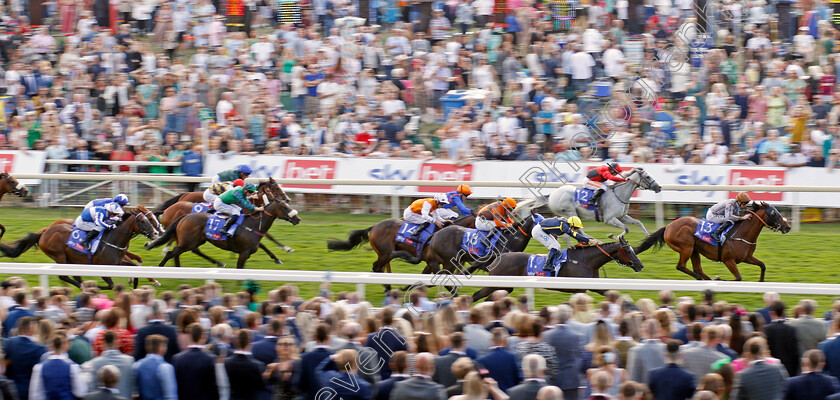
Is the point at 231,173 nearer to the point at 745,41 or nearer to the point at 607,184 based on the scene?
the point at 607,184

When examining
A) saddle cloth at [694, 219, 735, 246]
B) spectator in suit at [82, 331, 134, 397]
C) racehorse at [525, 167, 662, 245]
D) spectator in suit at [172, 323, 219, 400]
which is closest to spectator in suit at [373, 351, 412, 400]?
spectator in suit at [172, 323, 219, 400]

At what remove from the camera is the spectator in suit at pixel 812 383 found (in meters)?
5.31

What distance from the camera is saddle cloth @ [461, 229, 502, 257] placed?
1032 centimetres

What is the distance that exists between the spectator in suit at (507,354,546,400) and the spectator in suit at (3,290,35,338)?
3.36 meters

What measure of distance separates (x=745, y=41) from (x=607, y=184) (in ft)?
11.9

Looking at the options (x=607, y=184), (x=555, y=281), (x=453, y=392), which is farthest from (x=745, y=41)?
(x=453, y=392)

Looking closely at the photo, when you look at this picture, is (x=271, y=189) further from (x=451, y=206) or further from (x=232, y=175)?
(x=451, y=206)

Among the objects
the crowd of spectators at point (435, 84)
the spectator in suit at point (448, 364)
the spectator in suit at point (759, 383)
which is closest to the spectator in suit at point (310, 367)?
the spectator in suit at point (448, 364)

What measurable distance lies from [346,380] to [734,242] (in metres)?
6.27

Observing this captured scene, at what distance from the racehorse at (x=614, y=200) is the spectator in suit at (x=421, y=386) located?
281 inches

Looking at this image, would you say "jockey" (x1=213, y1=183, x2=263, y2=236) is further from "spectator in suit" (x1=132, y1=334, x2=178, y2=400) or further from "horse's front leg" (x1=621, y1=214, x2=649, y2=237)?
"spectator in suit" (x1=132, y1=334, x2=178, y2=400)

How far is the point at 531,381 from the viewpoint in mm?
5340

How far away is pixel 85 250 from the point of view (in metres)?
10.6

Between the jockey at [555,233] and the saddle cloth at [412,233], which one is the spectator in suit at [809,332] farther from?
the saddle cloth at [412,233]
